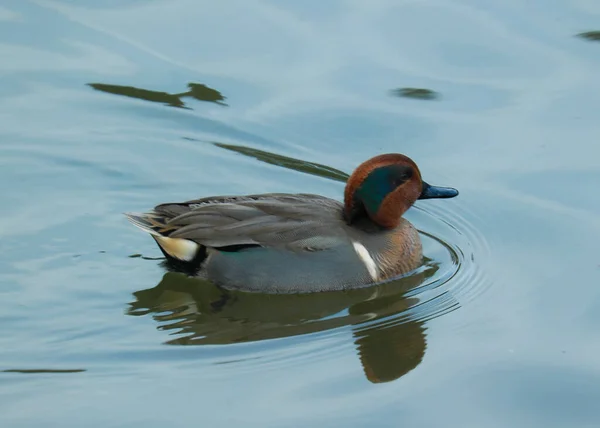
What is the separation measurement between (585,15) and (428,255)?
4.68 meters

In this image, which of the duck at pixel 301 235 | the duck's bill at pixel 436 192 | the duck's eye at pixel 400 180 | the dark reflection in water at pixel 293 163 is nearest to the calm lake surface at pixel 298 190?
the dark reflection in water at pixel 293 163

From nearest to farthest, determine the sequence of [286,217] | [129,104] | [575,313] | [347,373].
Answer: [347,373] < [575,313] < [286,217] < [129,104]

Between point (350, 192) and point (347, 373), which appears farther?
point (350, 192)

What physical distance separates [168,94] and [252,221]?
119 inches

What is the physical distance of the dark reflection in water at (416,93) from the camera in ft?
38.8

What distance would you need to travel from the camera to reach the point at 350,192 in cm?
916

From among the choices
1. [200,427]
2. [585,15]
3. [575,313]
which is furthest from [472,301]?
[585,15]

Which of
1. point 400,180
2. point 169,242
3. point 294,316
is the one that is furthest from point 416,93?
point 294,316

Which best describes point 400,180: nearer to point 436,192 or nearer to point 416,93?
point 436,192

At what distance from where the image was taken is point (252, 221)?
907cm

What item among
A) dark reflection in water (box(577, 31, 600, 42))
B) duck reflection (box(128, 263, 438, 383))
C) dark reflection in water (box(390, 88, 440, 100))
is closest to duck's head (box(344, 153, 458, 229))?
duck reflection (box(128, 263, 438, 383))

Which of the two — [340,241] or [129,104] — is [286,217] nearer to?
[340,241]

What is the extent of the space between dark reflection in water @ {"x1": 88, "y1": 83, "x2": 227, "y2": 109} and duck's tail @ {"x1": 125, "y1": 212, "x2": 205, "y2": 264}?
2483 mm

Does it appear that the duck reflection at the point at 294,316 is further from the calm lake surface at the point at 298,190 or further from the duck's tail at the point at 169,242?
the duck's tail at the point at 169,242
